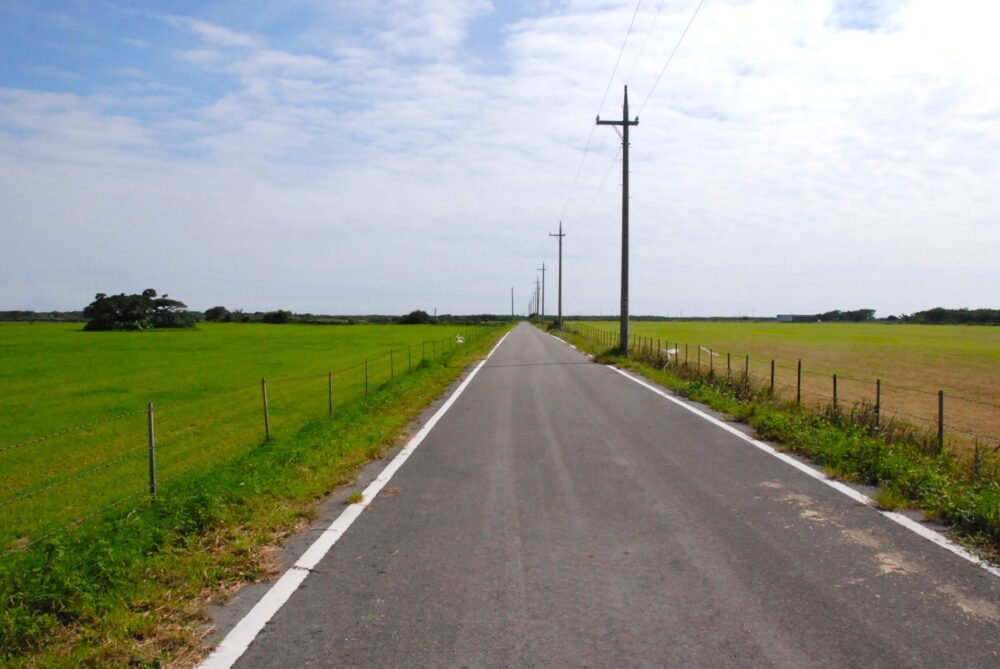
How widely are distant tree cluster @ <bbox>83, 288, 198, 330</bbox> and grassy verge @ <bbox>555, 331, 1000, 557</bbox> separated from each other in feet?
297

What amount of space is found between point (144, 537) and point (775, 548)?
16.3 ft

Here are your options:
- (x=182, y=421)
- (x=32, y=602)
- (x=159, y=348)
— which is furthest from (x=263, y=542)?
(x=159, y=348)

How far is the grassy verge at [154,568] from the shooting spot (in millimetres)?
3926

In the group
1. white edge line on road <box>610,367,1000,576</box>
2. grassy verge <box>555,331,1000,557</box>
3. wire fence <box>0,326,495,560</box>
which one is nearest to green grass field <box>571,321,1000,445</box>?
grassy verge <box>555,331,1000,557</box>

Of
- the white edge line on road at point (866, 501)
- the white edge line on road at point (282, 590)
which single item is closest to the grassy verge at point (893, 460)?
the white edge line on road at point (866, 501)

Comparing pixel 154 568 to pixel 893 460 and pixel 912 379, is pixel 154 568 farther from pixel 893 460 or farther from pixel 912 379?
pixel 912 379

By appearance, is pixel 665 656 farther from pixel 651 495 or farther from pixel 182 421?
pixel 182 421

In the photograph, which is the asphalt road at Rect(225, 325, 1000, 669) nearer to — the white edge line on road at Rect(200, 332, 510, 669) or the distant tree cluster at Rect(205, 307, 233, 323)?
the white edge line on road at Rect(200, 332, 510, 669)

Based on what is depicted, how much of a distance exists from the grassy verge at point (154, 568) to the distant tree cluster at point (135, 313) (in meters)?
91.3

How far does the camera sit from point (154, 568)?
16.4 ft

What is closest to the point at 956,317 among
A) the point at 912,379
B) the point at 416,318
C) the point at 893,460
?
the point at 416,318

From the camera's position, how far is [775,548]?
564 cm

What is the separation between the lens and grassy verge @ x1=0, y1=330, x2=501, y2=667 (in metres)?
3.93

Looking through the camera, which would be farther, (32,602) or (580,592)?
(580,592)
